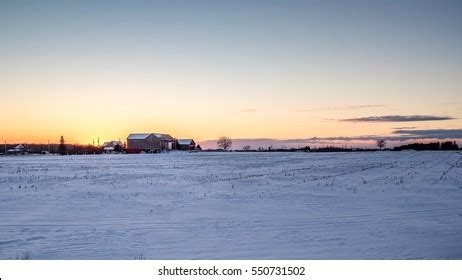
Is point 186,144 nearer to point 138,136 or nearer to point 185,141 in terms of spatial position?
point 185,141

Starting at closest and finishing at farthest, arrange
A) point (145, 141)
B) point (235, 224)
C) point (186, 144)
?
point (235, 224)
point (145, 141)
point (186, 144)

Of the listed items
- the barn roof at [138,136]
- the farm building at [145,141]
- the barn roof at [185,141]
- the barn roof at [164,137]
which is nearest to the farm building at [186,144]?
the barn roof at [185,141]

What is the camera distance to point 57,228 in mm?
9609

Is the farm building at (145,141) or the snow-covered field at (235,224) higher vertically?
the farm building at (145,141)

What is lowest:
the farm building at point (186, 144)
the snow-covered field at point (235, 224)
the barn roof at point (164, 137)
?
the snow-covered field at point (235, 224)

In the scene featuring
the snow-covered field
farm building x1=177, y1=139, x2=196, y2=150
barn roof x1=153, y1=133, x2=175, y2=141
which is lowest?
the snow-covered field

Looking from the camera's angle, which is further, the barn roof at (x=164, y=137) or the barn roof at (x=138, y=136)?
the barn roof at (x=164, y=137)

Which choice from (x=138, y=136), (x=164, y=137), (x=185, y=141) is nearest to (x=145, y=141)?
(x=138, y=136)

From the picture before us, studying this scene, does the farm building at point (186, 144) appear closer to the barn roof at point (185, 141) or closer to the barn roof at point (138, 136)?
the barn roof at point (185, 141)

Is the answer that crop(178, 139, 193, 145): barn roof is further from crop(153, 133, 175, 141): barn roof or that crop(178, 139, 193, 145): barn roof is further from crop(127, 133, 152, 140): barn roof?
crop(127, 133, 152, 140): barn roof

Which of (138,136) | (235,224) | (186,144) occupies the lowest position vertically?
(235,224)

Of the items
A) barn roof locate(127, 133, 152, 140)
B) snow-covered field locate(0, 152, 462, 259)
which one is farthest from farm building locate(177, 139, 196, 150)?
snow-covered field locate(0, 152, 462, 259)

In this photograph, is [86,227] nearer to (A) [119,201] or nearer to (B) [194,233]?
(B) [194,233]

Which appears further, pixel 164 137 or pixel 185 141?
pixel 185 141
